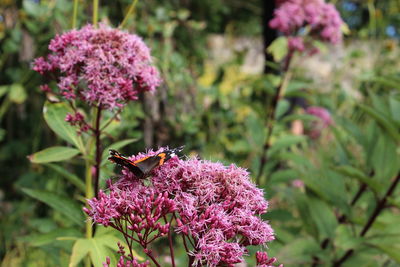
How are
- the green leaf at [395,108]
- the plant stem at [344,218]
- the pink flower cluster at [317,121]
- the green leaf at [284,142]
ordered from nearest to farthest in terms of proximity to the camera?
the green leaf at [395,108], the plant stem at [344,218], the green leaf at [284,142], the pink flower cluster at [317,121]

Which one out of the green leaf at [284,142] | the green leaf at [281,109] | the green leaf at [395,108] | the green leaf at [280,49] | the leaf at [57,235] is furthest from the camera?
the green leaf at [281,109]

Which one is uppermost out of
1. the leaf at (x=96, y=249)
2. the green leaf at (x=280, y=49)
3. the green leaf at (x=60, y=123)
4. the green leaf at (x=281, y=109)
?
the green leaf at (x=280, y=49)

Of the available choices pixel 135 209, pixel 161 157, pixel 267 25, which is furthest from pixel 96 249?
pixel 267 25

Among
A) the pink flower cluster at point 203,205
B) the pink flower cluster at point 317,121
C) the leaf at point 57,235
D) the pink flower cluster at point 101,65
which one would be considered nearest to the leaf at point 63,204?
the leaf at point 57,235

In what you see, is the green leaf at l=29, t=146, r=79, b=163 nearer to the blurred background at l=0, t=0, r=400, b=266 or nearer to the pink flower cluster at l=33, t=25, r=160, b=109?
the pink flower cluster at l=33, t=25, r=160, b=109

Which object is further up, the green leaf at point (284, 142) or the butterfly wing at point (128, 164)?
the green leaf at point (284, 142)

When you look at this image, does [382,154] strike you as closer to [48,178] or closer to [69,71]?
[69,71]

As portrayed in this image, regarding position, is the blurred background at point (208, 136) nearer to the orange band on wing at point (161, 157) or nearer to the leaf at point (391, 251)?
the leaf at point (391, 251)
